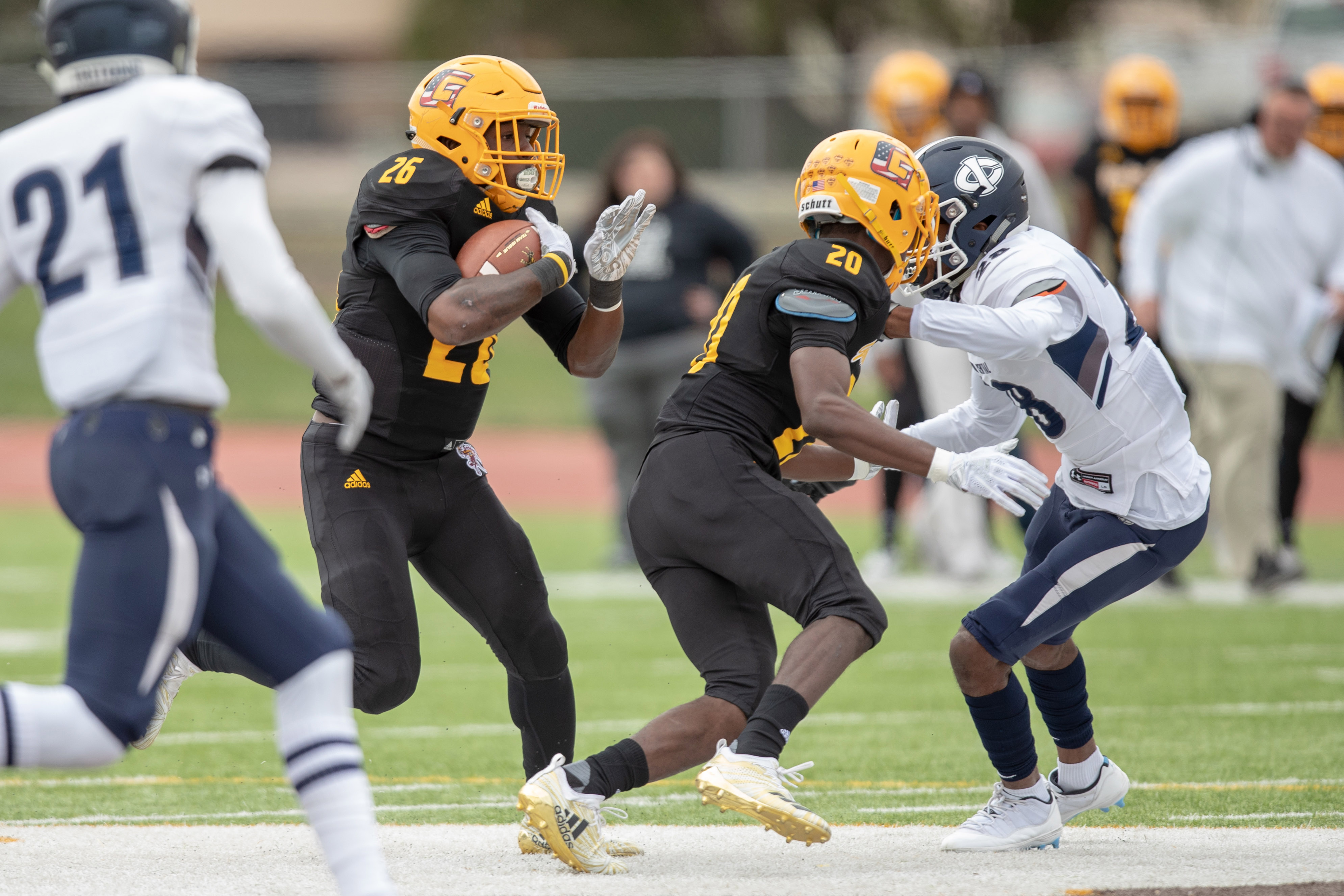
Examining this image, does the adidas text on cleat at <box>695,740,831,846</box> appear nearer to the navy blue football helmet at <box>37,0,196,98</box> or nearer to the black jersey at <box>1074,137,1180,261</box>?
the navy blue football helmet at <box>37,0,196,98</box>

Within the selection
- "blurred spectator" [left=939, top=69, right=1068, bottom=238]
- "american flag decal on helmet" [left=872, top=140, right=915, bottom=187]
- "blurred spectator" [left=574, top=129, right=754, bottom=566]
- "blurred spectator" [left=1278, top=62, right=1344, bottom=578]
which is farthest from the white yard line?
"blurred spectator" [left=574, top=129, right=754, bottom=566]

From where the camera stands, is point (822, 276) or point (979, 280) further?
point (979, 280)

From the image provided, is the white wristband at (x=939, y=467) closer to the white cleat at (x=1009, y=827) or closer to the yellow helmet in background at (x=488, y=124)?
the white cleat at (x=1009, y=827)

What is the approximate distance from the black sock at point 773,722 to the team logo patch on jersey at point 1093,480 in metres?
1.05

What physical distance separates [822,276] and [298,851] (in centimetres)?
198

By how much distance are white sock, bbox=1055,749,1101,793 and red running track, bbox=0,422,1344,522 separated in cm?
929

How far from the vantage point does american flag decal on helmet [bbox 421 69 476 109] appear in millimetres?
4438

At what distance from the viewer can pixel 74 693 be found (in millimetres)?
2992

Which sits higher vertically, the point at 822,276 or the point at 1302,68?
the point at 822,276

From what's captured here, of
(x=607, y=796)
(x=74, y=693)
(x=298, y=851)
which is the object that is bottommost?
(x=298, y=851)

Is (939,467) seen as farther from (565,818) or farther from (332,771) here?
(332,771)

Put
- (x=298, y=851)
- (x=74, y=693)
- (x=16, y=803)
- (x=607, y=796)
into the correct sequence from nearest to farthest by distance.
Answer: (x=74, y=693)
(x=607, y=796)
(x=298, y=851)
(x=16, y=803)

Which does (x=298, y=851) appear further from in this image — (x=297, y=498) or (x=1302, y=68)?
(x=1302, y=68)

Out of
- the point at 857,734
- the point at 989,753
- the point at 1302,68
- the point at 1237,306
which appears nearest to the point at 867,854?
the point at 989,753
